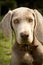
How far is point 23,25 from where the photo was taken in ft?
23.6

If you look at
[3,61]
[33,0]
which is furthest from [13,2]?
[3,61]

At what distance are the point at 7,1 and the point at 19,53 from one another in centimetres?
1650

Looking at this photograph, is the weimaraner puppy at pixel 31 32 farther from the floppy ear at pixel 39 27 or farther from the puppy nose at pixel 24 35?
the puppy nose at pixel 24 35

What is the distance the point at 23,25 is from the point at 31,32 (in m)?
0.20

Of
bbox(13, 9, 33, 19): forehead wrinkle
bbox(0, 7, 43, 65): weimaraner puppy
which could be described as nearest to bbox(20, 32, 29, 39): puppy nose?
bbox(0, 7, 43, 65): weimaraner puppy

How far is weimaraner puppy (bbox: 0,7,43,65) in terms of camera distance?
288 inches

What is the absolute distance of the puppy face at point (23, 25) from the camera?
707 cm

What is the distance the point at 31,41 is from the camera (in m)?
7.29

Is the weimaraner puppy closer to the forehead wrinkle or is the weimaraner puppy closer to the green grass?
the forehead wrinkle

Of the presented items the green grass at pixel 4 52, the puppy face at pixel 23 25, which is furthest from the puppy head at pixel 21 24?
the green grass at pixel 4 52

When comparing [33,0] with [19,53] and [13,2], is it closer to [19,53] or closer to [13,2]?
[13,2]

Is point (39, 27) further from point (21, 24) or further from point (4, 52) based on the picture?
point (4, 52)

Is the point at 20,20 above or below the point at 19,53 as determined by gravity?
above

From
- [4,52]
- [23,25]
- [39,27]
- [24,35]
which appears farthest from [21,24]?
[4,52]
